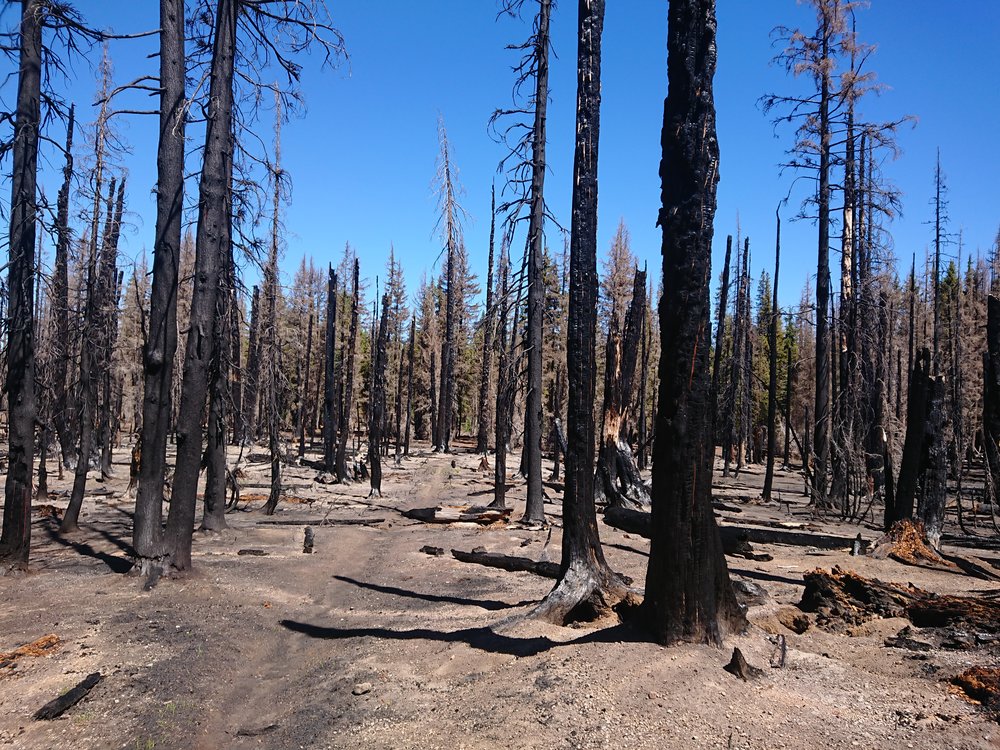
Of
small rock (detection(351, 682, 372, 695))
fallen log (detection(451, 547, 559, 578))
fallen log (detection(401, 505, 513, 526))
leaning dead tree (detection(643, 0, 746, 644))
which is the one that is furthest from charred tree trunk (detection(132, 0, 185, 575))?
fallen log (detection(401, 505, 513, 526))

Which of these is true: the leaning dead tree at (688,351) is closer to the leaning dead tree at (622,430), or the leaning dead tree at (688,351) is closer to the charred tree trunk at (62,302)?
the charred tree trunk at (62,302)

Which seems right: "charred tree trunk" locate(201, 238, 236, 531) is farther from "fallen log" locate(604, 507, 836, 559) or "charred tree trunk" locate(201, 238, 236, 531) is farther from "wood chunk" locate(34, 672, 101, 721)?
"fallen log" locate(604, 507, 836, 559)

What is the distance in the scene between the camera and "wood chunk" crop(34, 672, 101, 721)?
5.25 m

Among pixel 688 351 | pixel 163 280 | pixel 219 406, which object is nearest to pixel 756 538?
pixel 688 351

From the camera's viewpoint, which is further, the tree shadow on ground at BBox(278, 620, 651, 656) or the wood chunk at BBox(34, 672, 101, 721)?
the tree shadow on ground at BBox(278, 620, 651, 656)

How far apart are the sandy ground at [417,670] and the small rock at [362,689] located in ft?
0.07

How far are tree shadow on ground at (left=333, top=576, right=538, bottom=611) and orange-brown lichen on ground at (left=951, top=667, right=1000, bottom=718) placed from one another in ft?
16.3

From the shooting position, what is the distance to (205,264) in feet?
33.1

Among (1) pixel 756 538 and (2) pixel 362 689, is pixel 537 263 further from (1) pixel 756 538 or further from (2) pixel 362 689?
(2) pixel 362 689

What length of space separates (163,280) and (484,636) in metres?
7.11

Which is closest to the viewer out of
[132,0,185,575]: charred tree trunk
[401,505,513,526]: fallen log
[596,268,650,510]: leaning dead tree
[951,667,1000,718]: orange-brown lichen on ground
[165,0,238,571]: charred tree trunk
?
[951,667,1000,718]: orange-brown lichen on ground

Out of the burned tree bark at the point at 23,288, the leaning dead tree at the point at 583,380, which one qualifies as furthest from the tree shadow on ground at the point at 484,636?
the burned tree bark at the point at 23,288

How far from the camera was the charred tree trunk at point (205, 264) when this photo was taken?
9.84 metres

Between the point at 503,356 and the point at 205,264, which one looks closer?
the point at 205,264
